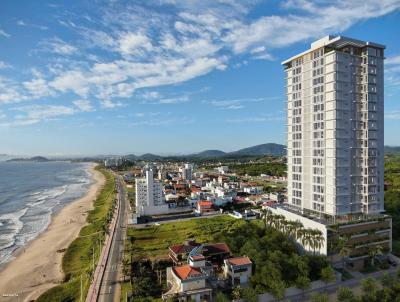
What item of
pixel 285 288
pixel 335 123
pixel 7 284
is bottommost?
pixel 7 284

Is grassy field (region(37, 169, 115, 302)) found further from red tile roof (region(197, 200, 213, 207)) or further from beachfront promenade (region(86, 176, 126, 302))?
red tile roof (region(197, 200, 213, 207))

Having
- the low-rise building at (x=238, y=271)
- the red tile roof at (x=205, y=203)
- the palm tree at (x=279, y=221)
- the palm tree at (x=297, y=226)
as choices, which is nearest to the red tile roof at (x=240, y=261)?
the low-rise building at (x=238, y=271)

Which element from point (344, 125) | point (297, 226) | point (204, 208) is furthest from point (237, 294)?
point (204, 208)

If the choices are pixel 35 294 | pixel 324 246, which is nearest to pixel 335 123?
pixel 324 246

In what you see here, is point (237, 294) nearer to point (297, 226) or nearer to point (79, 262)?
point (297, 226)

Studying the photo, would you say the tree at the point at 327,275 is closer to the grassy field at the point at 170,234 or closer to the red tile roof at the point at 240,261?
the red tile roof at the point at 240,261

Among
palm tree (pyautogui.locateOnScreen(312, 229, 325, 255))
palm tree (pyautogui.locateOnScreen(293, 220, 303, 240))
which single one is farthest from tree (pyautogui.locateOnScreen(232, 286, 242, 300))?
palm tree (pyautogui.locateOnScreen(293, 220, 303, 240))

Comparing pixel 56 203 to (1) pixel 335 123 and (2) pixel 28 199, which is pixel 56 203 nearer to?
(2) pixel 28 199

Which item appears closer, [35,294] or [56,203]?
[35,294]
